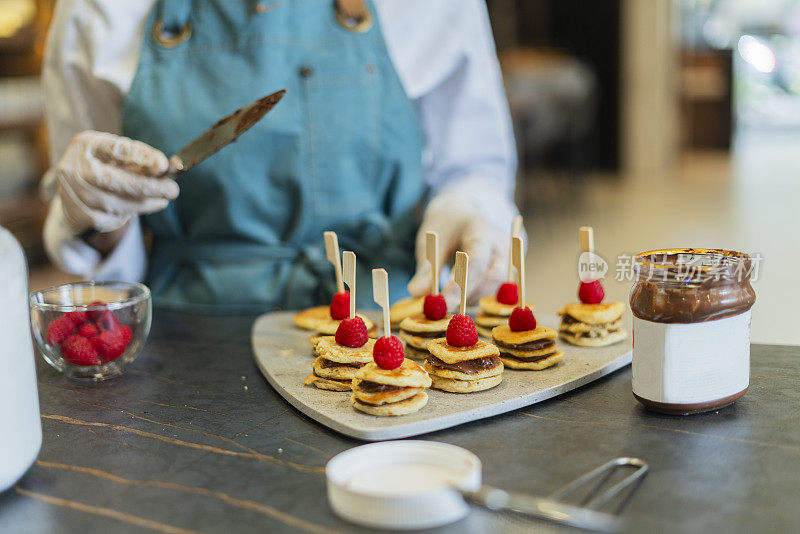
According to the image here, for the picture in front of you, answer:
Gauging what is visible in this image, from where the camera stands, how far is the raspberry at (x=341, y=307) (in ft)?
4.04

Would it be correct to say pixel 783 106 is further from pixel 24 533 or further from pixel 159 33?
pixel 24 533

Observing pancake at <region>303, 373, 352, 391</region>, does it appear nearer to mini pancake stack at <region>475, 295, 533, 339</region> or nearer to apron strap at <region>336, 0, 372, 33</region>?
mini pancake stack at <region>475, 295, 533, 339</region>

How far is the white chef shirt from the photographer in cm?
148

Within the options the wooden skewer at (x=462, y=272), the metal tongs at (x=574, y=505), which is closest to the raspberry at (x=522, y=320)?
the wooden skewer at (x=462, y=272)

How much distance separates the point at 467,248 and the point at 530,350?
345 mm

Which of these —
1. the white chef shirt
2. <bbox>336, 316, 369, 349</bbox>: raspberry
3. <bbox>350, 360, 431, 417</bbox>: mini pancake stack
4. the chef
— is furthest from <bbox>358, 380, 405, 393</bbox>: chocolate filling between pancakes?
the white chef shirt

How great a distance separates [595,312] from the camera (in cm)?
117

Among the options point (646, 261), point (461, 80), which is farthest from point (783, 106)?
point (646, 261)

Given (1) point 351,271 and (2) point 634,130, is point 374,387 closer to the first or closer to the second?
(1) point 351,271

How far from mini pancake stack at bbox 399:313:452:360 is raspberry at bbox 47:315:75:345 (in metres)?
0.45

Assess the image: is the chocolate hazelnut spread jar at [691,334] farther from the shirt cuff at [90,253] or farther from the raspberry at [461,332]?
the shirt cuff at [90,253]

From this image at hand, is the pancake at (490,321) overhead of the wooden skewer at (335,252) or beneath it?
beneath

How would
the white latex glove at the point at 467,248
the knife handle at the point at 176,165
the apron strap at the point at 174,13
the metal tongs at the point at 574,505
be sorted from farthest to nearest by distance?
the apron strap at the point at 174,13 → the white latex glove at the point at 467,248 → the knife handle at the point at 176,165 → the metal tongs at the point at 574,505

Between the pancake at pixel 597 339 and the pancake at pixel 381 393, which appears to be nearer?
the pancake at pixel 381 393
